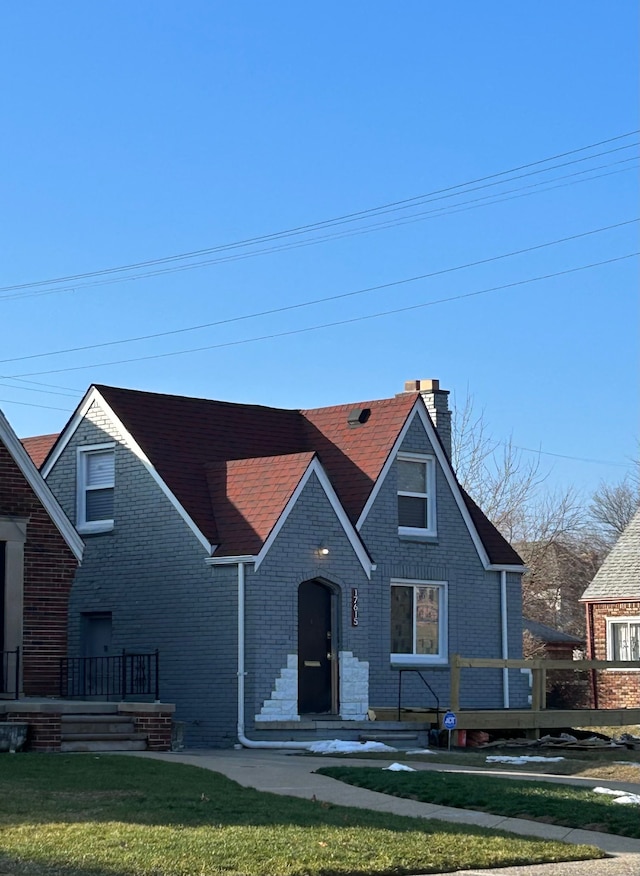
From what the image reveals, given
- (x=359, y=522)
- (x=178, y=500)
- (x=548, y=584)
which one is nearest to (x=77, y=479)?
(x=178, y=500)

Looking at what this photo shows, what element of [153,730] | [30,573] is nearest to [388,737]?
[153,730]

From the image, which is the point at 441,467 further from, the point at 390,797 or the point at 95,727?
the point at 390,797

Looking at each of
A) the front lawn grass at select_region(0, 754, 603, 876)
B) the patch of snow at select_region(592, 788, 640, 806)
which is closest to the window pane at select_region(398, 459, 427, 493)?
the patch of snow at select_region(592, 788, 640, 806)

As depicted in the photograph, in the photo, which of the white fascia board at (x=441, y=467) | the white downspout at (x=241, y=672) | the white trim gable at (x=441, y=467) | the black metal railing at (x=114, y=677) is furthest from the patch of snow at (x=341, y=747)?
the white trim gable at (x=441, y=467)

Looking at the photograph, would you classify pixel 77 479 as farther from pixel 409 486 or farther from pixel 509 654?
pixel 509 654

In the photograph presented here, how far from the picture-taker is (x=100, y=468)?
28203mm

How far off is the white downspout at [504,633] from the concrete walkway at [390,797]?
8.42m

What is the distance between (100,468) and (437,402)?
7.51 metres

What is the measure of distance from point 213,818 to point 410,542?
15833 millimetres

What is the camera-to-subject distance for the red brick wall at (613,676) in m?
39.1

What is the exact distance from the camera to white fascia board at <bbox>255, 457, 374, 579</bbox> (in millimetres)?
24984

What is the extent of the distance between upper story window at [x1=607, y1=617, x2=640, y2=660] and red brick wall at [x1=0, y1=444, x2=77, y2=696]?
20.4 metres

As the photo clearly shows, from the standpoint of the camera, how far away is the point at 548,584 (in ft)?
201

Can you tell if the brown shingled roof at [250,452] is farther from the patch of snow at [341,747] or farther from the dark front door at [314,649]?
the patch of snow at [341,747]
